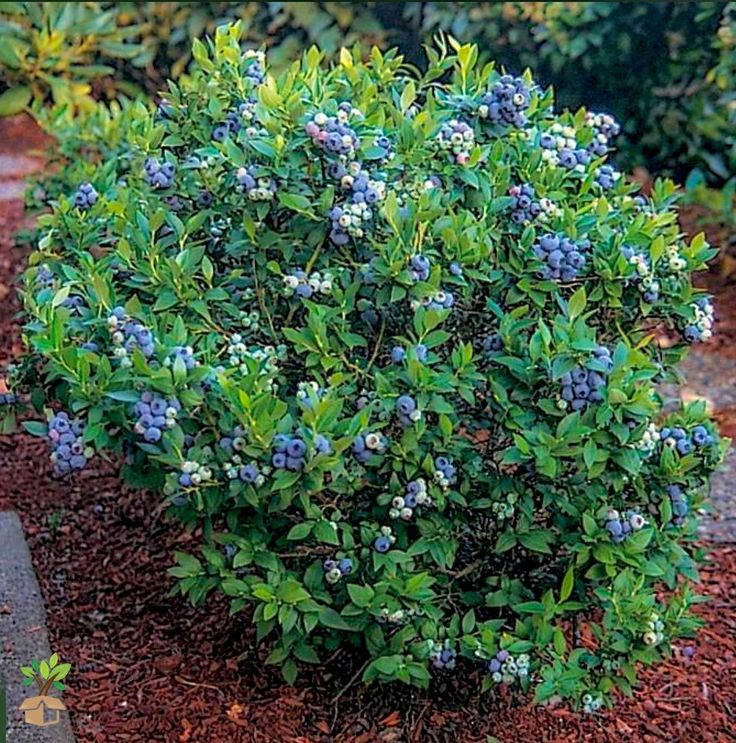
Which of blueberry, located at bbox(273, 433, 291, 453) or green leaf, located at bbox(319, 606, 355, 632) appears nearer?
blueberry, located at bbox(273, 433, 291, 453)

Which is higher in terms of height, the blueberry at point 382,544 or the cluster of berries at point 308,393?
the cluster of berries at point 308,393

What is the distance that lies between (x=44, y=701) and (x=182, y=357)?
0.94 metres

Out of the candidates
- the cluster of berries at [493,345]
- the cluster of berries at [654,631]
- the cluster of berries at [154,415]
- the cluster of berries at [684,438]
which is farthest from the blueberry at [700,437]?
the cluster of berries at [154,415]

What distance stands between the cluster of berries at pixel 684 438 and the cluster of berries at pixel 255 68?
120 centimetres

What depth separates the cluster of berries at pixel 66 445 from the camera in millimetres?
2352

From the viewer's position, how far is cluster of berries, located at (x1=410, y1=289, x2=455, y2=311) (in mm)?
2422

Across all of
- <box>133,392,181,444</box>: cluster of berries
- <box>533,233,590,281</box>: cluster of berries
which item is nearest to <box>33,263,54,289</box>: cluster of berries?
<box>133,392,181,444</box>: cluster of berries

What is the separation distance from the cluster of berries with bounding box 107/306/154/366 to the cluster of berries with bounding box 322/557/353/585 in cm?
57

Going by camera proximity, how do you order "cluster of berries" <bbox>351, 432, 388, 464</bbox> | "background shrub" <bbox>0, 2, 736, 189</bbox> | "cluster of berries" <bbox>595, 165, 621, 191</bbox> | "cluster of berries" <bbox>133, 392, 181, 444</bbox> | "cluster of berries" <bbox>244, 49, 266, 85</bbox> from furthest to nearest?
"background shrub" <bbox>0, 2, 736, 189</bbox>, "cluster of berries" <bbox>595, 165, 621, 191</bbox>, "cluster of berries" <bbox>244, 49, 266, 85</bbox>, "cluster of berries" <bbox>351, 432, 388, 464</bbox>, "cluster of berries" <bbox>133, 392, 181, 444</bbox>

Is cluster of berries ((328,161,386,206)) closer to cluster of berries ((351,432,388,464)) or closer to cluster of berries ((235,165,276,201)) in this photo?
cluster of berries ((235,165,276,201))

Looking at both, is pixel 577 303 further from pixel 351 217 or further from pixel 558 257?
pixel 351 217

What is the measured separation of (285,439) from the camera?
2252 mm

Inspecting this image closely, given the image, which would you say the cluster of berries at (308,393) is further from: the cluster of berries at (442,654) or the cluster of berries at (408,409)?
the cluster of berries at (442,654)

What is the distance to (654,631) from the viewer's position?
2.58m
